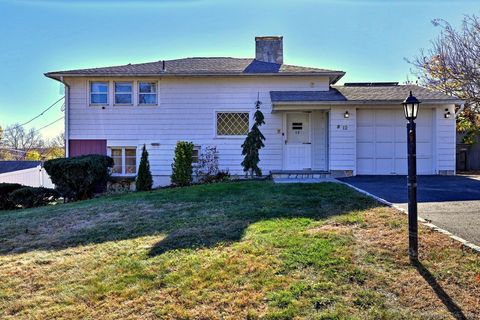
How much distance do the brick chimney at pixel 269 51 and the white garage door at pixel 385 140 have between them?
473 centimetres

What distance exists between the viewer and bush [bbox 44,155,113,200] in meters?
11.1

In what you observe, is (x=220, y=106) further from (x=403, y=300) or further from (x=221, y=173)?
(x=403, y=300)

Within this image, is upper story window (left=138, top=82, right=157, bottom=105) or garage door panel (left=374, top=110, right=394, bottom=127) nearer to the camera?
garage door panel (left=374, top=110, right=394, bottom=127)

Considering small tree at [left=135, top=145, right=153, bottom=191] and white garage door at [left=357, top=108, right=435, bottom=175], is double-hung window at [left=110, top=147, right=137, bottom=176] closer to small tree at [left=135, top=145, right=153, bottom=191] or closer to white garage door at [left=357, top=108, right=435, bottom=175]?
small tree at [left=135, top=145, right=153, bottom=191]

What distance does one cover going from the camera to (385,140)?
492 inches

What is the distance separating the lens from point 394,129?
12.5 metres

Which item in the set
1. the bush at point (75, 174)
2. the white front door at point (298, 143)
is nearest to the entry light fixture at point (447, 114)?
the white front door at point (298, 143)

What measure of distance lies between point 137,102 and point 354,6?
8.06 metres

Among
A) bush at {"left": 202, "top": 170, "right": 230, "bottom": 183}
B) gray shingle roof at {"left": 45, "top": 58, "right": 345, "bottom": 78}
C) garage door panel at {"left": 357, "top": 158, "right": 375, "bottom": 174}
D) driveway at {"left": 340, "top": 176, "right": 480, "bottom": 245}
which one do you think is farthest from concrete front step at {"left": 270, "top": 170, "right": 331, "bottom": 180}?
gray shingle roof at {"left": 45, "top": 58, "right": 345, "bottom": 78}

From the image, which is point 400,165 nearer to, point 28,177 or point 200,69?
point 200,69

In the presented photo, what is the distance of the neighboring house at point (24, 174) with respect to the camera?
14.7 m

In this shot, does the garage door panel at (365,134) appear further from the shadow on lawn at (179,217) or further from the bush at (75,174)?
the bush at (75,174)

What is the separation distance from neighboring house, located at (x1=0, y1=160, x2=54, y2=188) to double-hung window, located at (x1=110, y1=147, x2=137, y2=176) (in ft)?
16.0

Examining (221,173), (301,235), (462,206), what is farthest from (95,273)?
(221,173)
